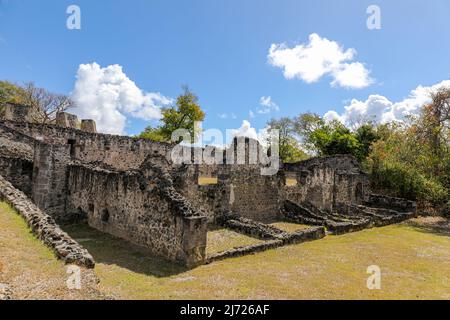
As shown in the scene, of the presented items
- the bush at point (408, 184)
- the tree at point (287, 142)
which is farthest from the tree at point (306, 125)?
the bush at point (408, 184)

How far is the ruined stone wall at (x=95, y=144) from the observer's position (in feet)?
63.2

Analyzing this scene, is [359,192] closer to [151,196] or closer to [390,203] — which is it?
[390,203]

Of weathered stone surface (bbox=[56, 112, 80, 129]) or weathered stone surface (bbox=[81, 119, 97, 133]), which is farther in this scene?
weathered stone surface (bbox=[81, 119, 97, 133])

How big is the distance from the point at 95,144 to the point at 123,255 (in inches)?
527

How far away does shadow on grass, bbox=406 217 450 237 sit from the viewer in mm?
18434

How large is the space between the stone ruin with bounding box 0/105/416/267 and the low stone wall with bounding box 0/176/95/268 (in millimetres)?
25

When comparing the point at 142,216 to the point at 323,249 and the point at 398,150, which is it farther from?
the point at 398,150

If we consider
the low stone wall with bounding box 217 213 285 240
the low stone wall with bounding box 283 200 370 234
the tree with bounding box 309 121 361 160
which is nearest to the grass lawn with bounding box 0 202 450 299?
the low stone wall with bounding box 217 213 285 240

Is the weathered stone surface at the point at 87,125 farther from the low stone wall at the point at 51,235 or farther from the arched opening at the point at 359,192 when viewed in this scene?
the arched opening at the point at 359,192

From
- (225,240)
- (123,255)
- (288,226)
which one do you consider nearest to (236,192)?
(288,226)

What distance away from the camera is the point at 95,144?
71.5 ft

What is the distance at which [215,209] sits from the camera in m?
16.0

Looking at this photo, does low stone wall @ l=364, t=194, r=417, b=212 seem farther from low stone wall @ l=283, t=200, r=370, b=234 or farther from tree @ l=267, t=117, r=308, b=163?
tree @ l=267, t=117, r=308, b=163
